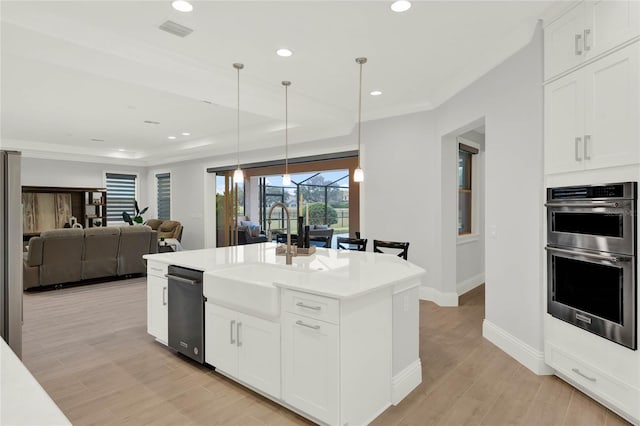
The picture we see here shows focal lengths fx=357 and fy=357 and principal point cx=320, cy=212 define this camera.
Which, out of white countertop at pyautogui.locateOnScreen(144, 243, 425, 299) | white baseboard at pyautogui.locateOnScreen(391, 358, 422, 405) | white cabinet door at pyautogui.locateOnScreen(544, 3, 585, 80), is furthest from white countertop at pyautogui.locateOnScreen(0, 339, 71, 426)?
white cabinet door at pyautogui.locateOnScreen(544, 3, 585, 80)

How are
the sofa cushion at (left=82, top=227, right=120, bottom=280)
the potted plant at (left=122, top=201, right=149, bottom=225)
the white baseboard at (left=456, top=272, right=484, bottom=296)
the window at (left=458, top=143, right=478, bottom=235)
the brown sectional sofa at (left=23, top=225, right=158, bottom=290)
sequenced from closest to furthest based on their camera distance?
the white baseboard at (left=456, top=272, right=484, bottom=296), the brown sectional sofa at (left=23, top=225, right=158, bottom=290), the window at (left=458, top=143, right=478, bottom=235), the sofa cushion at (left=82, top=227, right=120, bottom=280), the potted plant at (left=122, top=201, right=149, bottom=225)

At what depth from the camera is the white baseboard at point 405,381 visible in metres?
2.40

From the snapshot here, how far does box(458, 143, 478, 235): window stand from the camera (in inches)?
221

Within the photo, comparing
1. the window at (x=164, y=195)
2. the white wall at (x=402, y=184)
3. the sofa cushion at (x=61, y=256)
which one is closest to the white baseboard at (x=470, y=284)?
the white wall at (x=402, y=184)

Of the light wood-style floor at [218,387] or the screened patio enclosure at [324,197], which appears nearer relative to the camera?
the light wood-style floor at [218,387]

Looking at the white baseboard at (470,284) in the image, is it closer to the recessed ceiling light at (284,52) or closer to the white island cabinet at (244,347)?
the white island cabinet at (244,347)

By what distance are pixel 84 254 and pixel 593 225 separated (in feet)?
22.0

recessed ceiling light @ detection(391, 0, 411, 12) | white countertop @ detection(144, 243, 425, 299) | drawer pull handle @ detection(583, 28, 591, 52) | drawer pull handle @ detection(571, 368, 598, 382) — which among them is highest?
recessed ceiling light @ detection(391, 0, 411, 12)

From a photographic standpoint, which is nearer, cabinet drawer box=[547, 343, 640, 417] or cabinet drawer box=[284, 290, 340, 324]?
cabinet drawer box=[284, 290, 340, 324]

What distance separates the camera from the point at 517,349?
10.1 ft

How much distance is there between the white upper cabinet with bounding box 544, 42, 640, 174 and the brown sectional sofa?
20.8 feet

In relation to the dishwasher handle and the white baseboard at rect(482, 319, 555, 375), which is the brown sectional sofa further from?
the white baseboard at rect(482, 319, 555, 375)

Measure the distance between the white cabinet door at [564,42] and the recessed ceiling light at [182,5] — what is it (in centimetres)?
268

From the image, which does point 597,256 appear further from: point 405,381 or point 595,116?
point 405,381
